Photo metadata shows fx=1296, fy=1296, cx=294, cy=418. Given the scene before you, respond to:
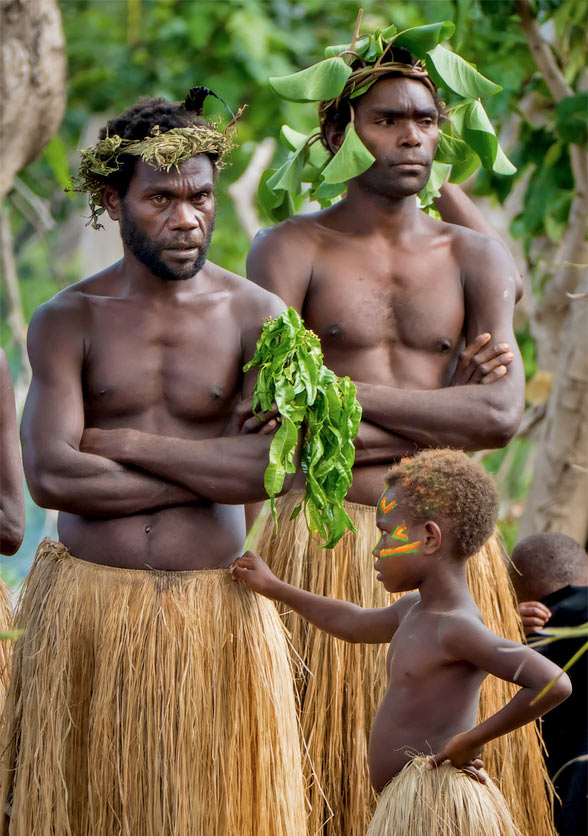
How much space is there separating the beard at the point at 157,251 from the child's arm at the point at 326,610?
0.65 m

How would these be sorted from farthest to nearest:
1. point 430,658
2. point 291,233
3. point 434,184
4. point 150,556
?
point 434,184, point 291,233, point 150,556, point 430,658

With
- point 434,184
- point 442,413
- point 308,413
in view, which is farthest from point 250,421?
point 434,184

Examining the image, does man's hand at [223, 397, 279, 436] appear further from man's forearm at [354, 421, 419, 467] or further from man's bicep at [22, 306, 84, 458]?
man's forearm at [354, 421, 419, 467]

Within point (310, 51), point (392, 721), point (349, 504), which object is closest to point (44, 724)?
point (392, 721)

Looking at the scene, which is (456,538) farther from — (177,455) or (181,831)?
(181,831)

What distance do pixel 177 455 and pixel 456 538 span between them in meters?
0.62

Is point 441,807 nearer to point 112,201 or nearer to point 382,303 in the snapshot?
point 382,303

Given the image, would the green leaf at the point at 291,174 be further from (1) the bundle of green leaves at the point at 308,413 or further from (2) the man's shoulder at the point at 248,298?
(1) the bundle of green leaves at the point at 308,413

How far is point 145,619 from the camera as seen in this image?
9.23 feet

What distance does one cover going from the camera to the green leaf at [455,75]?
3.39 meters

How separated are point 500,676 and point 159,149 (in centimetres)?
134

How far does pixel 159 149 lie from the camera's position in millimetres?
2844

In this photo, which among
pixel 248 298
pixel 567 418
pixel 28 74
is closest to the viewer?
pixel 248 298

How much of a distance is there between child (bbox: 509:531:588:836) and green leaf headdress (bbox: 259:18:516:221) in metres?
1.08
